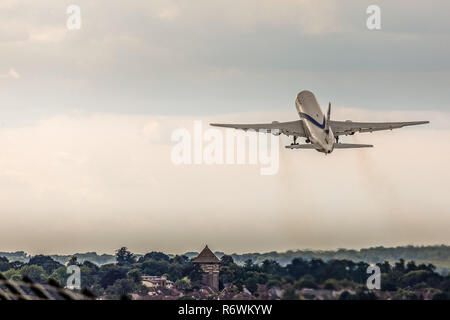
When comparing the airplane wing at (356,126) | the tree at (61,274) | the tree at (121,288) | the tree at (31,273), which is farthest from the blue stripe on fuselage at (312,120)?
the tree at (31,273)

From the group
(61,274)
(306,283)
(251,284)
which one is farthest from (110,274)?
(306,283)

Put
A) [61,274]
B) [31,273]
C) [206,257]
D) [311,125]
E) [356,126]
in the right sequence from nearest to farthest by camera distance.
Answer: [311,125], [356,126], [206,257], [61,274], [31,273]

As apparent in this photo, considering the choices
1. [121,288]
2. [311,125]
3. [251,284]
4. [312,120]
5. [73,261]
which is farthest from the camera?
[73,261]

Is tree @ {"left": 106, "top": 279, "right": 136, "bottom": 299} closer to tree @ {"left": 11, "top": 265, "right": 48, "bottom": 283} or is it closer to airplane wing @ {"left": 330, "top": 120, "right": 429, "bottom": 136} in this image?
tree @ {"left": 11, "top": 265, "right": 48, "bottom": 283}

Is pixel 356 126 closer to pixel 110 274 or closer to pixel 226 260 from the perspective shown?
pixel 226 260

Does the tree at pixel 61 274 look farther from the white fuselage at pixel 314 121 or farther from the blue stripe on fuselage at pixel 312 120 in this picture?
the blue stripe on fuselage at pixel 312 120

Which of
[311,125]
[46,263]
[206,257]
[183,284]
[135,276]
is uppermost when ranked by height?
[311,125]

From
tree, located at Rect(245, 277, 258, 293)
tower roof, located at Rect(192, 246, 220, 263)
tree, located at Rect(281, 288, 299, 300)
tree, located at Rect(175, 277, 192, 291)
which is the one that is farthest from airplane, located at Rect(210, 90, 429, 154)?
tree, located at Rect(175, 277, 192, 291)

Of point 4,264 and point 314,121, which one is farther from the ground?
point 314,121
